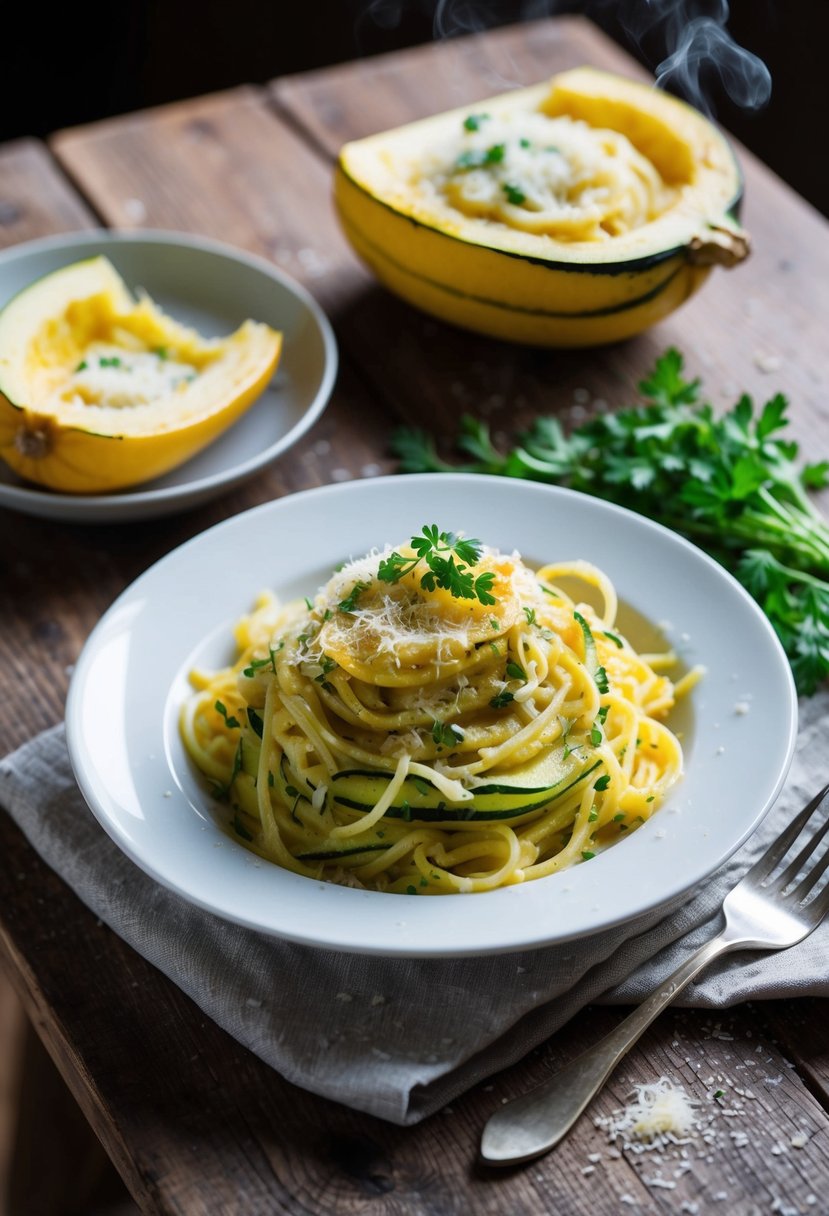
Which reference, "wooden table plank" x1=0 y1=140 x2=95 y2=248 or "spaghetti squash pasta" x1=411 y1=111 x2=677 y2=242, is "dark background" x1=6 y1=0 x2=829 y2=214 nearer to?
"wooden table plank" x1=0 y1=140 x2=95 y2=248

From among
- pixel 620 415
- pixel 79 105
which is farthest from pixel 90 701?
pixel 79 105

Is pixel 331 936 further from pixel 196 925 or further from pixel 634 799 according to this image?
pixel 634 799

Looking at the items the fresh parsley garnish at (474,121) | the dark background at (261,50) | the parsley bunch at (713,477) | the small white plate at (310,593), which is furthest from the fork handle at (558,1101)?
the dark background at (261,50)

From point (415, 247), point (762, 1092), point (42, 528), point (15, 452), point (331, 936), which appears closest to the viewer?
point (331, 936)

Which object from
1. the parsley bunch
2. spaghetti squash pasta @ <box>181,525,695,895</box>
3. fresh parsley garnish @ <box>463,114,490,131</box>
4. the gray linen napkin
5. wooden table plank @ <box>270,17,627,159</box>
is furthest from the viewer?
wooden table plank @ <box>270,17,627,159</box>

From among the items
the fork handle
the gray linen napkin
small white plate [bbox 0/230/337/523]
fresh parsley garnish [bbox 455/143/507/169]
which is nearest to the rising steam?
fresh parsley garnish [bbox 455/143/507/169]
